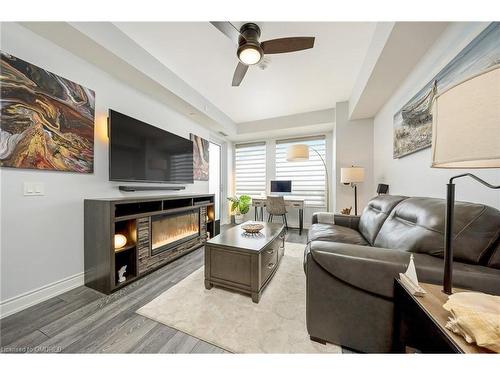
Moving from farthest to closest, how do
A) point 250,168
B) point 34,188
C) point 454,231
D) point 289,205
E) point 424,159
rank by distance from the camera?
1. point 250,168
2. point 289,205
3. point 424,159
4. point 34,188
5. point 454,231

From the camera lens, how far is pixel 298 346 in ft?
3.83

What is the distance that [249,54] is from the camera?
1.72 meters

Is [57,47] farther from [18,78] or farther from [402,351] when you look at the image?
[402,351]

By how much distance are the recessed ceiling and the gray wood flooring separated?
8.54 ft

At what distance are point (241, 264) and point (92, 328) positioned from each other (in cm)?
115

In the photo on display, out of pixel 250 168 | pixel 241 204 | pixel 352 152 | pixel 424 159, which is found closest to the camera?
pixel 424 159

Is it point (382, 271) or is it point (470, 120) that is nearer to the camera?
point (470, 120)

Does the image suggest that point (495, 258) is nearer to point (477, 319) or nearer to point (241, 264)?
point (477, 319)

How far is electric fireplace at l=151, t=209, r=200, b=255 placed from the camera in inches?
88.2

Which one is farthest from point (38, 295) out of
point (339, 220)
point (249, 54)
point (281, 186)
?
point (281, 186)

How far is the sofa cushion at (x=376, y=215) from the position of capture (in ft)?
5.96

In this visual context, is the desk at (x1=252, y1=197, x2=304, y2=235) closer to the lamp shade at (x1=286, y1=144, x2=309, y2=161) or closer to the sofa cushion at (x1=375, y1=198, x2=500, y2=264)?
the lamp shade at (x1=286, y1=144, x2=309, y2=161)
